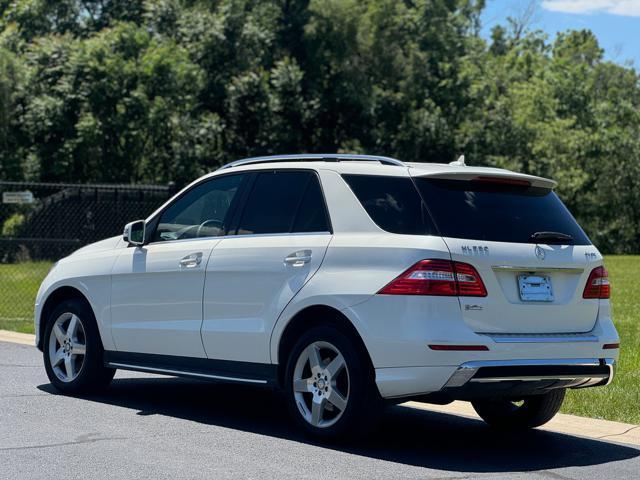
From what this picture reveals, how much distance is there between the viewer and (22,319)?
1644 cm

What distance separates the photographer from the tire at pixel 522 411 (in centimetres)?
822

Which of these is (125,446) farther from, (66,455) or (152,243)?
(152,243)

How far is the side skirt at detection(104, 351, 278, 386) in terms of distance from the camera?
7859mm

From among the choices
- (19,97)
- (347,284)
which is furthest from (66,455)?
(19,97)

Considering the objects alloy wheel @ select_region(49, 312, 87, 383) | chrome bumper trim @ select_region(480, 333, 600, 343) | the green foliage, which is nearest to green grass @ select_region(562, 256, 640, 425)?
chrome bumper trim @ select_region(480, 333, 600, 343)

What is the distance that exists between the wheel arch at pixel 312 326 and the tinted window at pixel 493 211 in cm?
87

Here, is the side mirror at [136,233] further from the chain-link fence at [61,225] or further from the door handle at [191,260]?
the chain-link fence at [61,225]

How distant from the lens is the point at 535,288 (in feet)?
23.8

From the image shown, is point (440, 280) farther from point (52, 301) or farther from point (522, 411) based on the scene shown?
point (52, 301)

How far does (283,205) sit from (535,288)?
194cm

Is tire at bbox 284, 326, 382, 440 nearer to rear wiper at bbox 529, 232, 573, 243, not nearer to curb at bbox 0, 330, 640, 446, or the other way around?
rear wiper at bbox 529, 232, 573, 243

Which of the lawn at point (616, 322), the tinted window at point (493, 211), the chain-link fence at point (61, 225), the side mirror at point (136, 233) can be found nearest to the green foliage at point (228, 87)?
the chain-link fence at point (61, 225)

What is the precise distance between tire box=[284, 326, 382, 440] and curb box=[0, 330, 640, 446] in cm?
194

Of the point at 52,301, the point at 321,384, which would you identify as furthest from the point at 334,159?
the point at 52,301
